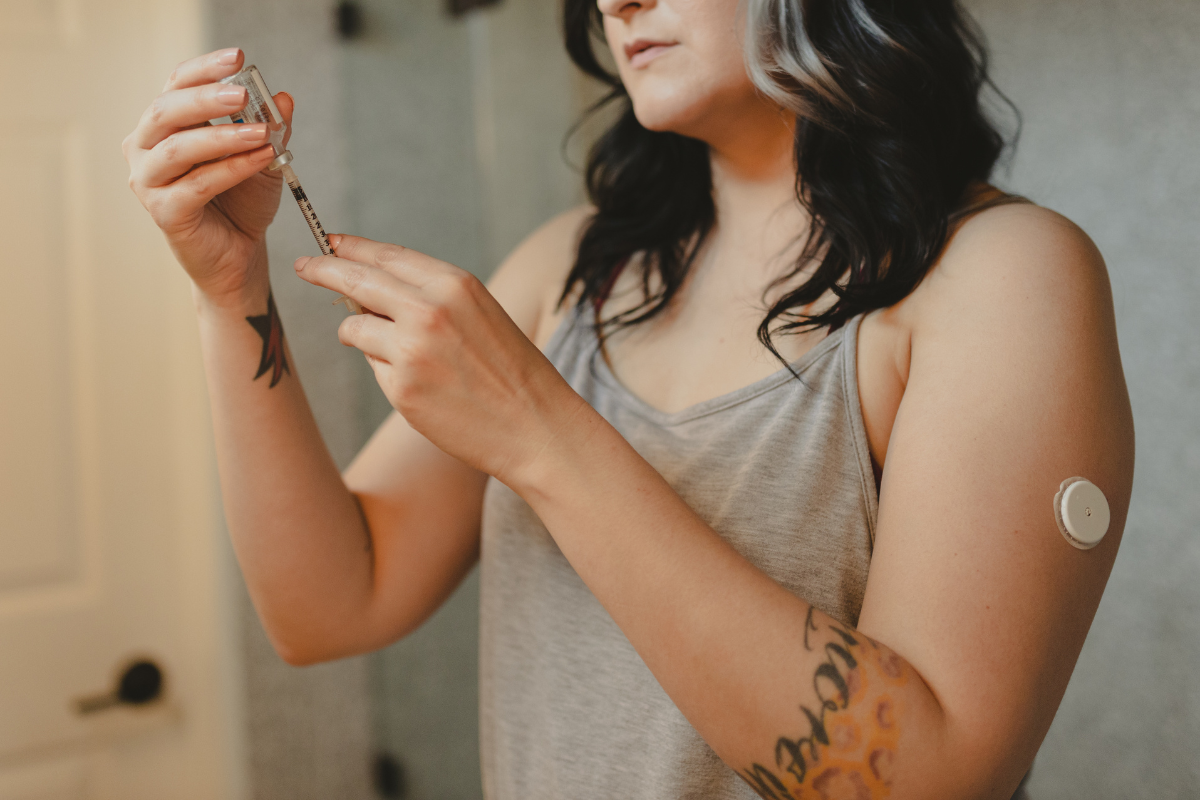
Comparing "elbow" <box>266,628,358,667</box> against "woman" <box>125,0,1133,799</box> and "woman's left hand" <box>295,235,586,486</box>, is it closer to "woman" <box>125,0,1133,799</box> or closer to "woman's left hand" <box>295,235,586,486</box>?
"woman" <box>125,0,1133,799</box>

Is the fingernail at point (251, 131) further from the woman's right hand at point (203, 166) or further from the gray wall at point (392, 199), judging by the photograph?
the gray wall at point (392, 199)

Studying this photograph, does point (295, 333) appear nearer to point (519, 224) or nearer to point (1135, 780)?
point (519, 224)

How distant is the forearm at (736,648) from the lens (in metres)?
0.48

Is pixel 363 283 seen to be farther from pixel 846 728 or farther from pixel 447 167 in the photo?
pixel 447 167

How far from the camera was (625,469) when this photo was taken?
51 cm

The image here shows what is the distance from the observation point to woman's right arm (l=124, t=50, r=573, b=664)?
55 centimetres

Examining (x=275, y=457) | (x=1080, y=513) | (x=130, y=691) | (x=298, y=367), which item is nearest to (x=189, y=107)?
(x=275, y=457)

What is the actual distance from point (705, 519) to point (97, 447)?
1075 millimetres

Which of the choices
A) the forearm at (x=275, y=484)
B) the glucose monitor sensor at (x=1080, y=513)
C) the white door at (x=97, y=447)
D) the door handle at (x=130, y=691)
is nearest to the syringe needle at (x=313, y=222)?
the forearm at (x=275, y=484)

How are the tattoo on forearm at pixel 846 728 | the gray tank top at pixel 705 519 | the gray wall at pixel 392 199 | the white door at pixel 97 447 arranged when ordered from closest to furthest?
1. the tattoo on forearm at pixel 846 728
2. the gray tank top at pixel 705 519
3. the white door at pixel 97 447
4. the gray wall at pixel 392 199

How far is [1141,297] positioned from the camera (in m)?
0.90

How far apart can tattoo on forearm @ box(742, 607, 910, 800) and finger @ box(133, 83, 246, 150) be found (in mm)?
504

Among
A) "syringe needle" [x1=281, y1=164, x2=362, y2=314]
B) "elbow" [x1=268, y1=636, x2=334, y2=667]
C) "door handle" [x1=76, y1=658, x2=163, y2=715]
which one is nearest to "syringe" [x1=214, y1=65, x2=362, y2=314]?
"syringe needle" [x1=281, y1=164, x2=362, y2=314]

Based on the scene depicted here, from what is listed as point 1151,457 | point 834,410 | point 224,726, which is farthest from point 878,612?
point 224,726
